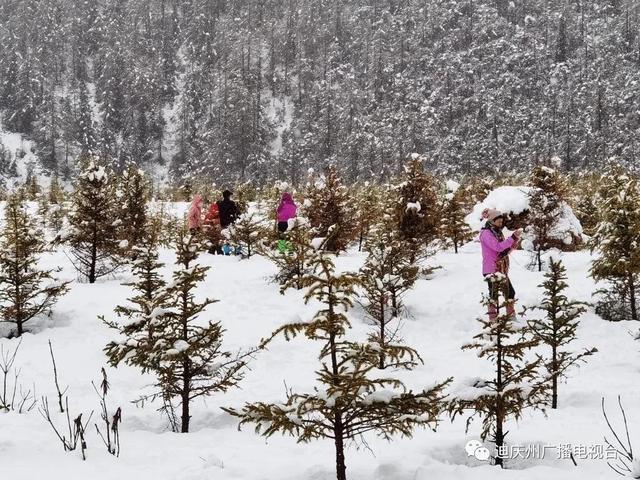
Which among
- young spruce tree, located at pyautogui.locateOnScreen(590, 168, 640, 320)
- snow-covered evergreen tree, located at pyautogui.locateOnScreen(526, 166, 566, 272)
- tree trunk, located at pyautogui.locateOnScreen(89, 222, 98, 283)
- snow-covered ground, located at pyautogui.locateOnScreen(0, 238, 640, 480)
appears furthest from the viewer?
snow-covered evergreen tree, located at pyautogui.locateOnScreen(526, 166, 566, 272)

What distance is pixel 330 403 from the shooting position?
3.49m

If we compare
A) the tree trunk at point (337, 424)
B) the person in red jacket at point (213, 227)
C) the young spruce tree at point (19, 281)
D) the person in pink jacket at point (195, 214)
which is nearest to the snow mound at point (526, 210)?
the person in red jacket at point (213, 227)

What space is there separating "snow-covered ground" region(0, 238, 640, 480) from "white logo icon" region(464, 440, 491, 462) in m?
0.09

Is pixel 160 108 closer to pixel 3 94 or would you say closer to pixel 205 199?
pixel 3 94

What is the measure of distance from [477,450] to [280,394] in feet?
10.2

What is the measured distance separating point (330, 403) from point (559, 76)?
81.1m

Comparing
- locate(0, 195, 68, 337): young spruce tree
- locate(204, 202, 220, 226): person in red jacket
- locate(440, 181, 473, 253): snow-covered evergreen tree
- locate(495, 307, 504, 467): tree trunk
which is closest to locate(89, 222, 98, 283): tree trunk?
locate(0, 195, 68, 337): young spruce tree

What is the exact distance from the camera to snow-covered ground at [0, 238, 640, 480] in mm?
4203

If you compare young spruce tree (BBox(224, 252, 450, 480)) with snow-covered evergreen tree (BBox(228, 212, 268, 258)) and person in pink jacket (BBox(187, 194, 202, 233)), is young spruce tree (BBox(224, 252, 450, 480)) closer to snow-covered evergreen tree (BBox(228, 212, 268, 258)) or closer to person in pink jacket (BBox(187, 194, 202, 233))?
snow-covered evergreen tree (BBox(228, 212, 268, 258))

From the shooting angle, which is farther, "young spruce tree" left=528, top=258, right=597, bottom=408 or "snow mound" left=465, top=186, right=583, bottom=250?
"snow mound" left=465, top=186, right=583, bottom=250

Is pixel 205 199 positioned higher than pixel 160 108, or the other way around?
pixel 160 108

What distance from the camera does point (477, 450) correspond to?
15.3 ft

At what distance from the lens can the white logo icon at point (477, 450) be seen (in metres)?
4.59

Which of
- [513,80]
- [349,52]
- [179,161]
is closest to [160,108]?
[179,161]
